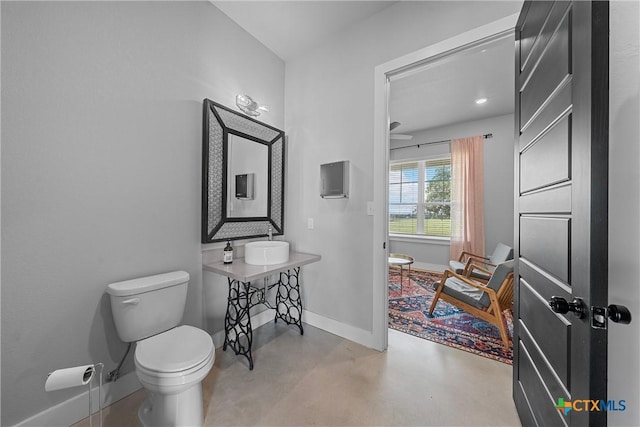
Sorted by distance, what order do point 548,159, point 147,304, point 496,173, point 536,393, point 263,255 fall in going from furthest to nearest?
point 496,173 → point 263,255 → point 147,304 → point 536,393 → point 548,159

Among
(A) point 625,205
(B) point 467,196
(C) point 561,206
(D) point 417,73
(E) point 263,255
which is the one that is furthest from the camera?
(B) point 467,196

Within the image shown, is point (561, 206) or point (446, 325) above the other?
point (561, 206)

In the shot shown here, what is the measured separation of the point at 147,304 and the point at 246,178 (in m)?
1.21

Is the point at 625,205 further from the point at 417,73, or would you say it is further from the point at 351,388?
the point at 417,73

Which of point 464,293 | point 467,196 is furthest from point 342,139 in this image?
point 467,196

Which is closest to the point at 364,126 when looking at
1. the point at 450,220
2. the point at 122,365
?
the point at 122,365

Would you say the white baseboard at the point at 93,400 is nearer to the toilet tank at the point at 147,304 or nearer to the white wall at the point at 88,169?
the white wall at the point at 88,169

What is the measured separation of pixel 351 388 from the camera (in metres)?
1.60

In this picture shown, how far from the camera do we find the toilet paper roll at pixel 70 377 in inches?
31.2

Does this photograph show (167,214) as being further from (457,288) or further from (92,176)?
(457,288)

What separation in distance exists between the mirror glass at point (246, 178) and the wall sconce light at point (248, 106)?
0.90 ft

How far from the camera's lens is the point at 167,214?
5.62 ft

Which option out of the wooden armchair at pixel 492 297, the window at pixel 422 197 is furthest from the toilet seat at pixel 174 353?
the window at pixel 422 197

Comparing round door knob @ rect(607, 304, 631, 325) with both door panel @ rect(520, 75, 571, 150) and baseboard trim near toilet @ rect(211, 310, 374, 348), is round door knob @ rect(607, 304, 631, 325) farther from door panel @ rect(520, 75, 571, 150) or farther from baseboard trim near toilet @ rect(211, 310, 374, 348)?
baseboard trim near toilet @ rect(211, 310, 374, 348)
